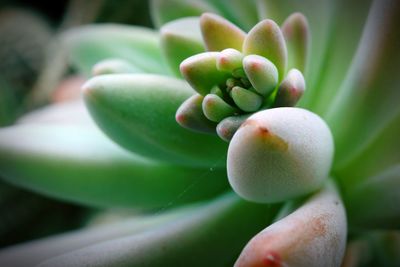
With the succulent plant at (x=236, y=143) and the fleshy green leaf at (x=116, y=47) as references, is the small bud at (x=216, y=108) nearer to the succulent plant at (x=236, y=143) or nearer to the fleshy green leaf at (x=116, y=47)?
the succulent plant at (x=236, y=143)

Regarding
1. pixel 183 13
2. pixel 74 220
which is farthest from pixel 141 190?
pixel 74 220

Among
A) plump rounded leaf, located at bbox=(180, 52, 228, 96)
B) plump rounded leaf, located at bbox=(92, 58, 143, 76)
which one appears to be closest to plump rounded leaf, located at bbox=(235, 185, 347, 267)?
plump rounded leaf, located at bbox=(180, 52, 228, 96)

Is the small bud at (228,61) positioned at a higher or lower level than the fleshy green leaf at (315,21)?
higher

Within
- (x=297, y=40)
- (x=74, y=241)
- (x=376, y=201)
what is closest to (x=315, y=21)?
(x=297, y=40)

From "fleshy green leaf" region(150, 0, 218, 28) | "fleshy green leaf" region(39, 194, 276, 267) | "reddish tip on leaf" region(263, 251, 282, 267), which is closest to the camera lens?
"reddish tip on leaf" region(263, 251, 282, 267)

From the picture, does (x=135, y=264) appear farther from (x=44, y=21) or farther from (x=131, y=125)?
(x=44, y=21)

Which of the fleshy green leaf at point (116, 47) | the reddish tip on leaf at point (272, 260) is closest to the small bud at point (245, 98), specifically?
the reddish tip on leaf at point (272, 260)

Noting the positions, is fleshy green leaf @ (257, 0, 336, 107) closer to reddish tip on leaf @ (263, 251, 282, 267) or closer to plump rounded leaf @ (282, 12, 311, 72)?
plump rounded leaf @ (282, 12, 311, 72)
